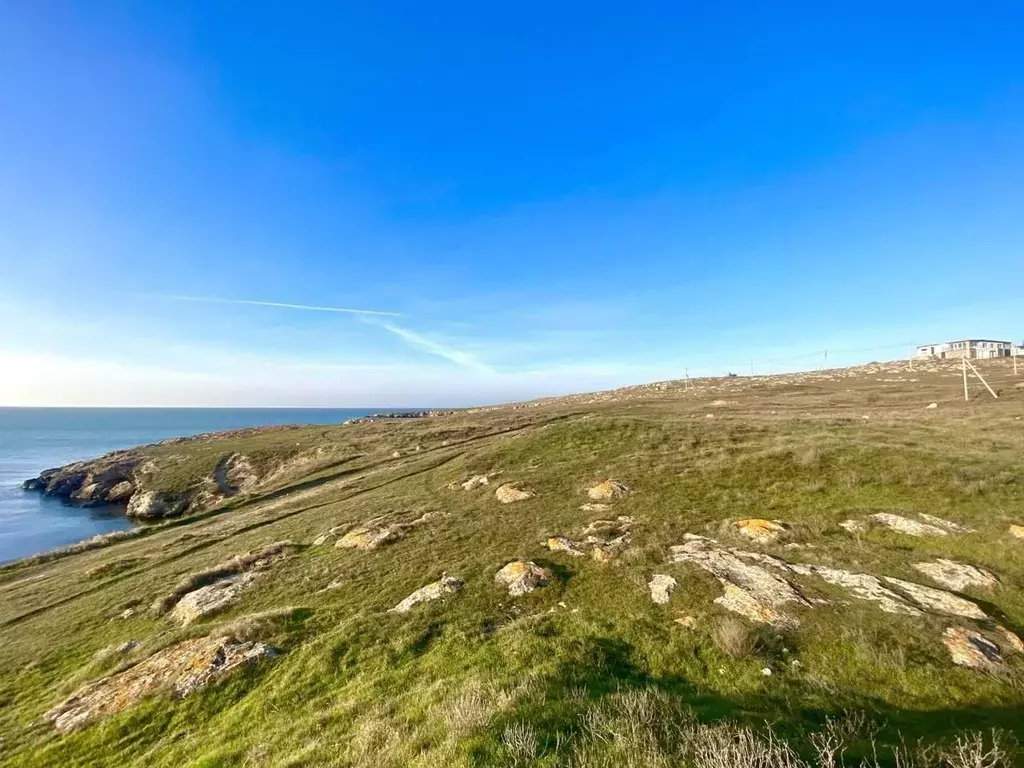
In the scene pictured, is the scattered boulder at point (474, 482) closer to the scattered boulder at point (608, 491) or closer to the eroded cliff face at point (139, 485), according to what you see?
the scattered boulder at point (608, 491)

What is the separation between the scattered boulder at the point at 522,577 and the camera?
16.2 metres

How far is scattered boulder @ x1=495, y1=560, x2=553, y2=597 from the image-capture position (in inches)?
637

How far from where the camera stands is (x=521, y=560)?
60.1ft

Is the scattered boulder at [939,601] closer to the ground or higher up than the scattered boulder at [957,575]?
closer to the ground

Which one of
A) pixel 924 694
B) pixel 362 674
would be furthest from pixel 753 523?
pixel 362 674

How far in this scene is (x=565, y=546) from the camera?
1942 centimetres

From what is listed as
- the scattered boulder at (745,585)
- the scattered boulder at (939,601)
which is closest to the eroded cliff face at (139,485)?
the scattered boulder at (745,585)

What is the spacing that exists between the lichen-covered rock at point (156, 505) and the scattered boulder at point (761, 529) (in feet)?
228

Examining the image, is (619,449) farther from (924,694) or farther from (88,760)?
(88,760)

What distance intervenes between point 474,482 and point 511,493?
518 cm

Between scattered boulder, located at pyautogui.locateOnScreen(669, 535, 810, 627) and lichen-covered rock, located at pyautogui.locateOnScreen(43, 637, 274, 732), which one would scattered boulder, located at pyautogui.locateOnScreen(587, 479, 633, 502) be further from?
lichen-covered rock, located at pyautogui.locateOnScreen(43, 637, 274, 732)

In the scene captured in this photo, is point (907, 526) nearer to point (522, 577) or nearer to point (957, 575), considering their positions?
point (957, 575)

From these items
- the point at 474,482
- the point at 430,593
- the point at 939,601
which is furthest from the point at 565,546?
the point at 474,482

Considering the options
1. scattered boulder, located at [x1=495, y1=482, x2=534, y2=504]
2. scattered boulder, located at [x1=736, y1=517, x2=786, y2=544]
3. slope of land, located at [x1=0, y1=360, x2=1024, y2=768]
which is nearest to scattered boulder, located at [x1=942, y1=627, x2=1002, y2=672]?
slope of land, located at [x1=0, y1=360, x2=1024, y2=768]
